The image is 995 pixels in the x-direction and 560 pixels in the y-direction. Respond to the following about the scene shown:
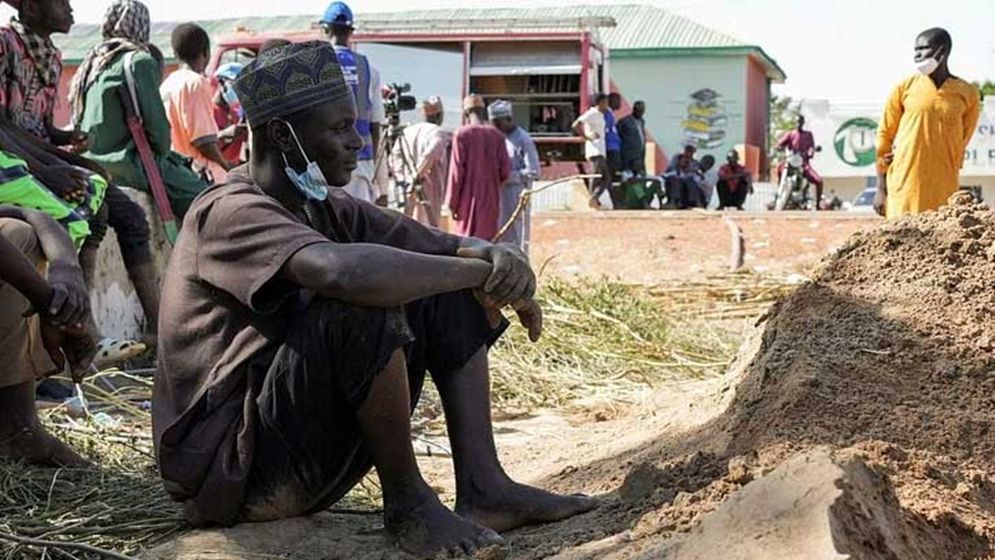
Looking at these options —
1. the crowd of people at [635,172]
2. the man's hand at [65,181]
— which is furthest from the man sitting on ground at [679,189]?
the man's hand at [65,181]

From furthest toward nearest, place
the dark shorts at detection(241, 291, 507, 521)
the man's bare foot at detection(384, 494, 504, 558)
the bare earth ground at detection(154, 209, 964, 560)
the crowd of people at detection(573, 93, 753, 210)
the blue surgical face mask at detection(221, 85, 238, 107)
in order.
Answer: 1. the crowd of people at detection(573, 93, 753, 210)
2. the blue surgical face mask at detection(221, 85, 238, 107)
3. the man's bare foot at detection(384, 494, 504, 558)
4. the dark shorts at detection(241, 291, 507, 521)
5. the bare earth ground at detection(154, 209, 964, 560)

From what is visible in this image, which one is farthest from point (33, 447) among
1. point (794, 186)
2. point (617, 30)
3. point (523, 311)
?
point (617, 30)

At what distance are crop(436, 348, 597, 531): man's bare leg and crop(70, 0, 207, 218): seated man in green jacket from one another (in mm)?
3519

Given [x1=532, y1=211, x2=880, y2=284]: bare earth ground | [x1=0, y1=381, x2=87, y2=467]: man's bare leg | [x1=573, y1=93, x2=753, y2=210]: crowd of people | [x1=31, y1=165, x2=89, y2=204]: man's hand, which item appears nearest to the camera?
[x1=0, y1=381, x2=87, y2=467]: man's bare leg

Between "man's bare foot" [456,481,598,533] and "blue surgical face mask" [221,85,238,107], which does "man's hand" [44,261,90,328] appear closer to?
"man's bare foot" [456,481,598,533]

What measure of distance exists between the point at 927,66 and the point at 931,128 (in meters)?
0.33

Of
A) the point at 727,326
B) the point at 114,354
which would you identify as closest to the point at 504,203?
the point at 727,326

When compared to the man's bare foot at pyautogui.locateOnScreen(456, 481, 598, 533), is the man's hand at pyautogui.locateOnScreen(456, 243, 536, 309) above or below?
above

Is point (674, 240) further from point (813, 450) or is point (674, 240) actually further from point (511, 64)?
→ point (813, 450)

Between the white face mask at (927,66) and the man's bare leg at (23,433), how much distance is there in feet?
17.1

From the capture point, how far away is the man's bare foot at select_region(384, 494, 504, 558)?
285cm

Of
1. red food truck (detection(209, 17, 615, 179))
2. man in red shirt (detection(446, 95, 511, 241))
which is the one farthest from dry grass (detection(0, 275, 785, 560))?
red food truck (detection(209, 17, 615, 179))

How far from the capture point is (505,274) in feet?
9.65

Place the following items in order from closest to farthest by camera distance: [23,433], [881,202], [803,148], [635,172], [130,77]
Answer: [23,433] < [130,77] < [881,202] < [635,172] < [803,148]
